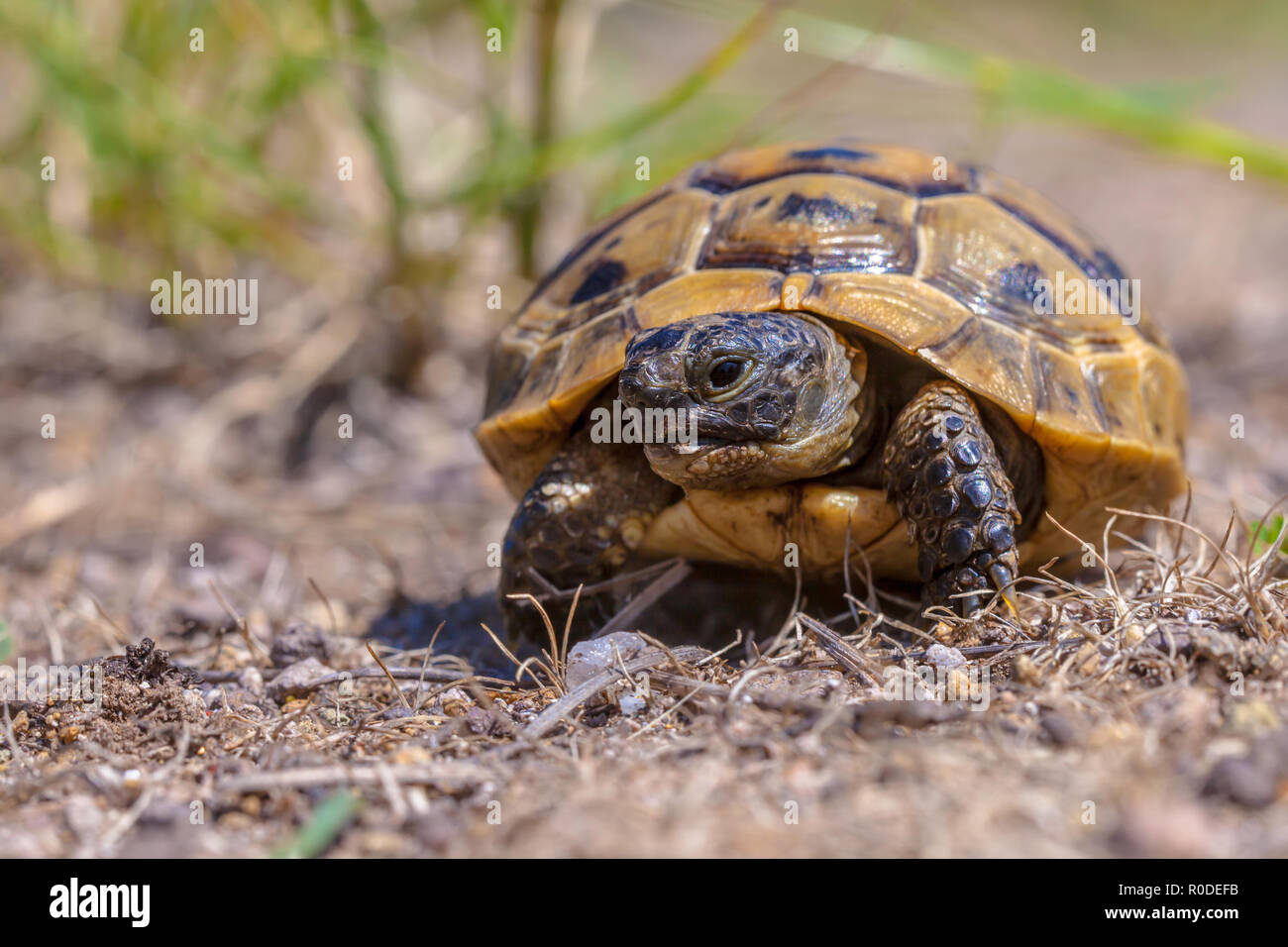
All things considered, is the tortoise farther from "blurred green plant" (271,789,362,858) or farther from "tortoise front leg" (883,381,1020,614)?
"blurred green plant" (271,789,362,858)

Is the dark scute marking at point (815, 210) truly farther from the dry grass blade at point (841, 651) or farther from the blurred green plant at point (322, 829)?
the blurred green plant at point (322, 829)

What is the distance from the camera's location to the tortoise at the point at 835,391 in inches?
101

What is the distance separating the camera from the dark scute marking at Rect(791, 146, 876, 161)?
326 centimetres

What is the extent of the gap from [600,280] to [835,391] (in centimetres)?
87

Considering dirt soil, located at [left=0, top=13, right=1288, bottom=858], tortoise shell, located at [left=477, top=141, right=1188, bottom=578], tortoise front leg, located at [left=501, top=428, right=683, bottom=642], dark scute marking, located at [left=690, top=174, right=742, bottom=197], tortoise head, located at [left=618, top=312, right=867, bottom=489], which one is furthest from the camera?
dark scute marking, located at [left=690, top=174, right=742, bottom=197]

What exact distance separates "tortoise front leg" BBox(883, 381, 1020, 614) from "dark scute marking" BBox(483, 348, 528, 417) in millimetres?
1173

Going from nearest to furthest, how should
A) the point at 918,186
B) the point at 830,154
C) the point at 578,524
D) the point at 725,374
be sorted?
the point at 725,374, the point at 578,524, the point at 918,186, the point at 830,154

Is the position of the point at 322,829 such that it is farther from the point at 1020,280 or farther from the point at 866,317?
the point at 1020,280

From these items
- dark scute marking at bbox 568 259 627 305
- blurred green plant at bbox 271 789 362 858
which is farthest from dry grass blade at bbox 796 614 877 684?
dark scute marking at bbox 568 259 627 305

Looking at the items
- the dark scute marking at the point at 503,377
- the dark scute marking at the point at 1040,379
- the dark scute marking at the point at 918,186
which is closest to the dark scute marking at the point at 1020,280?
the dark scute marking at the point at 1040,379

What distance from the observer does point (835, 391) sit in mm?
2744

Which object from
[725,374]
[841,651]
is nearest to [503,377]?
[725,374]

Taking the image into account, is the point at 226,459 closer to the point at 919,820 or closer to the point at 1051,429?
the point at 1051,429
